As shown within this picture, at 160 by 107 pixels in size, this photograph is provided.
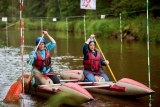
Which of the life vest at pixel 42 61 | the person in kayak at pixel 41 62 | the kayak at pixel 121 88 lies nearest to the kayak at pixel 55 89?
the person in kayak at pixel 41 62

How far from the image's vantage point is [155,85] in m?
10.9

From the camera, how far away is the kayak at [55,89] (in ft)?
26.8

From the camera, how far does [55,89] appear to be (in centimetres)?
912

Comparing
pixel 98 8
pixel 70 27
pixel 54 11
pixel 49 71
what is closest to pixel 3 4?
pixel 54 11

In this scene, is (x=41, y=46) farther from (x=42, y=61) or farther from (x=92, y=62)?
(x=92, y=62)

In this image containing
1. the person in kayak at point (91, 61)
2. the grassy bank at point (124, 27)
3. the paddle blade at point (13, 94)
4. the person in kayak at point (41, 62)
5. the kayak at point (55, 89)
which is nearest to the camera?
the kayak at point (55, 89)

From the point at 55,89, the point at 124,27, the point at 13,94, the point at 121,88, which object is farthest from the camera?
the point at 124,27

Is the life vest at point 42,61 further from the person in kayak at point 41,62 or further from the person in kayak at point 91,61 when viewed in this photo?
the person in kayak at point 91,61

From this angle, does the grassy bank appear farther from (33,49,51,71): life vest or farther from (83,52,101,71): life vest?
(33,49,51,71): life vest

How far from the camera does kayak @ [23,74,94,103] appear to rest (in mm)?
8180

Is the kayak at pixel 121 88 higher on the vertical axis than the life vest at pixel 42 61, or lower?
lower

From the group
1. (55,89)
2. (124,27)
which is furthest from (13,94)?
(124,27)

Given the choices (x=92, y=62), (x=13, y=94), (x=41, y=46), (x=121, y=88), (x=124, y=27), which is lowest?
(x=13, y=94)

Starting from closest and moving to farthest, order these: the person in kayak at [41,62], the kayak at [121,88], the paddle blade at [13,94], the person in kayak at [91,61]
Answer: the kayak at [121,88] < the paddle blade at [13,94] < the person in kayak at [41,62] < the person in kayak at [91,61]
